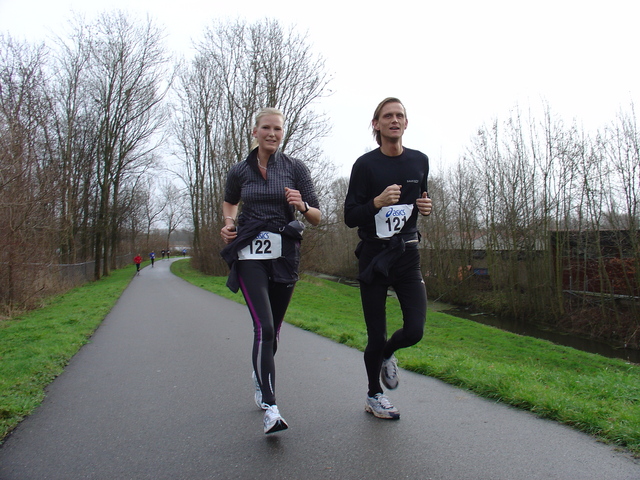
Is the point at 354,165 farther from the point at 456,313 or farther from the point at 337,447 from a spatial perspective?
the point at 456,313

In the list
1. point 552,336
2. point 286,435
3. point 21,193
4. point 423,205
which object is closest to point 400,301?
point 423,205

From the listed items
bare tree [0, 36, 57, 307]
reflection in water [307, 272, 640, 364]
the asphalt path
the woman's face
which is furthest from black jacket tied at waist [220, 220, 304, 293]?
reflection in water [307, 272, 640, 364]

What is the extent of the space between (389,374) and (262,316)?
1038 mm

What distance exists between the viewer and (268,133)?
3.57 metres

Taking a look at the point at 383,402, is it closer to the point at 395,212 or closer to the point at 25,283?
the point at 395,212

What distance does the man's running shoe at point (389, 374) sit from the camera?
3.51 meters

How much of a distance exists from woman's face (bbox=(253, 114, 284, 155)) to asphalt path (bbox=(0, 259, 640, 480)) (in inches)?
77.6

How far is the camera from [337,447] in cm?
288

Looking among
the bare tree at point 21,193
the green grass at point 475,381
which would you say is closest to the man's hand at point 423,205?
the green grass at point 475,381

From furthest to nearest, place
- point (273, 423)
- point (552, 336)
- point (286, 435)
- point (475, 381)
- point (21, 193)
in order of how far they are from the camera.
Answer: point (552, 336)
point (21, 193)
point (475, 381)
point (286, 435)
point (273, 423)

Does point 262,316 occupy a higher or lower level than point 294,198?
lower

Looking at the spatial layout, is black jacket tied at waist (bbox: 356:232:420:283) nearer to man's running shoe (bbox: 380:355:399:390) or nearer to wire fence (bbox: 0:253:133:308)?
man's running shoe (bbox: 380:355:399:390)

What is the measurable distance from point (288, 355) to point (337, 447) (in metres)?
3.13

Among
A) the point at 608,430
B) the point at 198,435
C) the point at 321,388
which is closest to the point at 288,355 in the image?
the point at 321,388
